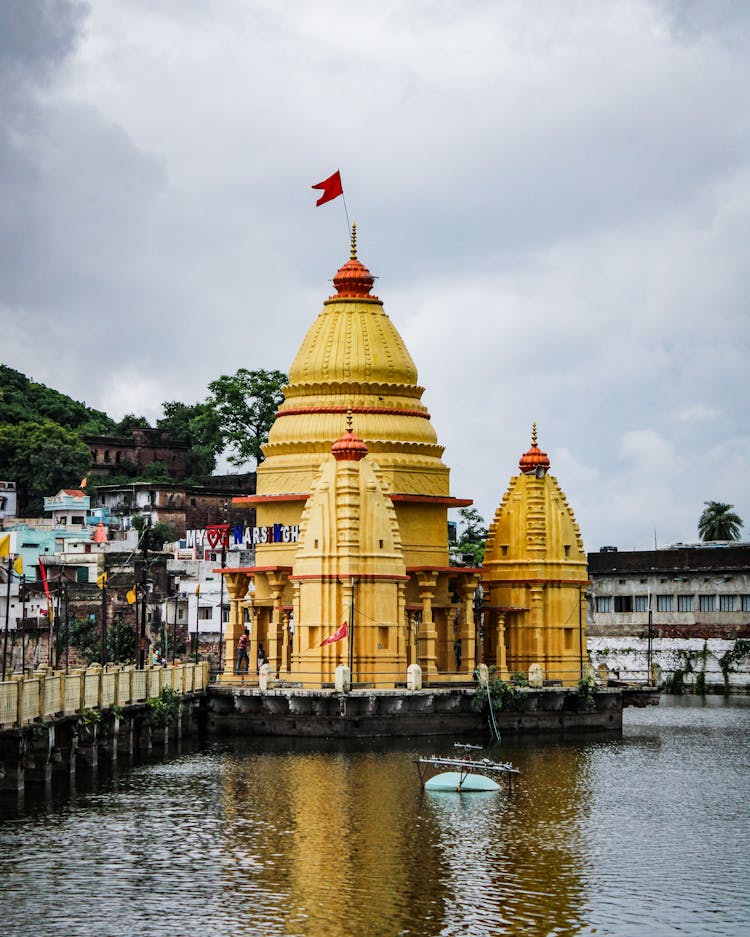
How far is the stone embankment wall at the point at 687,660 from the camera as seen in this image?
10956 centimetres

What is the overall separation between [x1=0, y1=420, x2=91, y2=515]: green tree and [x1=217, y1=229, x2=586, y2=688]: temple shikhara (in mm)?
61290

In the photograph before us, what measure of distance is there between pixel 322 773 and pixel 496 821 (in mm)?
10319

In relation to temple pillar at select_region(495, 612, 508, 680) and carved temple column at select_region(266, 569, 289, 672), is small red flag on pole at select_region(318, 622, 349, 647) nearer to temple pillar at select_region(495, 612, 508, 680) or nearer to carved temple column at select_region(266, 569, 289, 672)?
carved temple column at select_region(266, 569, 289, 672)

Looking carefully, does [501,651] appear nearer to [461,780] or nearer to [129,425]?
[461,780]

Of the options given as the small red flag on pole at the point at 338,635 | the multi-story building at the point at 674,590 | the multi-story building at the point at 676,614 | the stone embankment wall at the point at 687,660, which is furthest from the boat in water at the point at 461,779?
the multi-story building at the point at 674,590

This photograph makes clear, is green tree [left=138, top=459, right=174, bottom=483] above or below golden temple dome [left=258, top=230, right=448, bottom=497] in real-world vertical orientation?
above

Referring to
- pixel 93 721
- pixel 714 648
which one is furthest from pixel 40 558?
pixel 93 721

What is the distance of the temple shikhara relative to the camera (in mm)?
70000

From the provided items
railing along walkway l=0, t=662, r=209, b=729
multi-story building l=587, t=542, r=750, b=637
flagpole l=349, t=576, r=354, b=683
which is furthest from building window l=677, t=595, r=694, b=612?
flagpole l=349, t=576, r=354, b=683

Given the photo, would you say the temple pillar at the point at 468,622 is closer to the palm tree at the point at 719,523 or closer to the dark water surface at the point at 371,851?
the dark water surface at the point at 371,851

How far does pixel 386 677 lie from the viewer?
6969cm

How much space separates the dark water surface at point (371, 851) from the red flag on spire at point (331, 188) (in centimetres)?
2475

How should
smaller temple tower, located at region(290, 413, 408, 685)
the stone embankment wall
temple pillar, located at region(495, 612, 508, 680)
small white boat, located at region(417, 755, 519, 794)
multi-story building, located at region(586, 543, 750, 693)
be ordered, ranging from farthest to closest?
1. multi-story building, located at region(586, 543, 750, 693)
2. the stone embankment wall
3. temple pillar, located at region(495, 612, 508, 680)
4. smaller temple tower, located at region(290, 413, 408, 685)
5. small white boat, located at region(417, 755, 519, 794)

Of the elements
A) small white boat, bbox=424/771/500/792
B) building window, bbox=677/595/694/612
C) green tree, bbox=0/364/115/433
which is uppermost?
green tree, bbox=0/364/115/433
